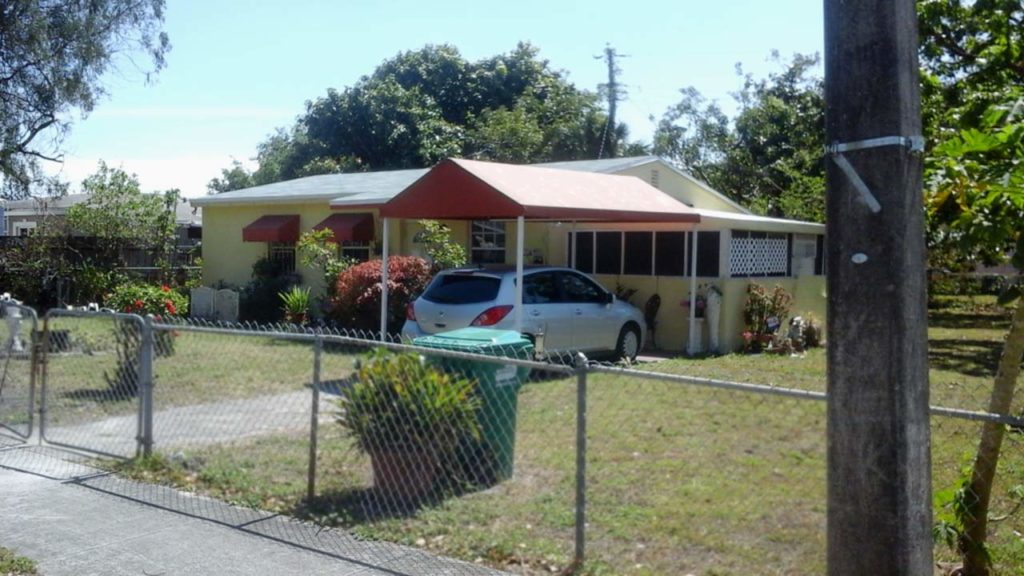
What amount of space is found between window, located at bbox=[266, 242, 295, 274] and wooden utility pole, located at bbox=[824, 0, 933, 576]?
64.7 feet

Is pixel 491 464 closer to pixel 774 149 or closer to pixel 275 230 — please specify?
pixel 275 230

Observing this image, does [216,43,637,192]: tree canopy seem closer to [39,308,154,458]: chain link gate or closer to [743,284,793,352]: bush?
[743,284,793,352]: bush

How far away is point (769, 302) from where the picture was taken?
16.9m

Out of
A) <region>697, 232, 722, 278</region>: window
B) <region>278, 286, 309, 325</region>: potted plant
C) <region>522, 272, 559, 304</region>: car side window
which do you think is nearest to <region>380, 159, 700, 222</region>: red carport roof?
<region>522, 272, 559, 304</region>: car side window

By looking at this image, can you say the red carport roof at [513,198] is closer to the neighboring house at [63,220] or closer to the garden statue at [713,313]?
the garden statue at [713,313]

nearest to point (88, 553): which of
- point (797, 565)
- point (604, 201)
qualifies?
point (797, 565)

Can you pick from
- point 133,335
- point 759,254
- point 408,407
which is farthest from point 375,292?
point 408,407

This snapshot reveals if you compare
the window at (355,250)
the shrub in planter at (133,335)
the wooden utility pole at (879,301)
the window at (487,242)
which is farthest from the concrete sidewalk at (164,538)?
the window at (355,250)

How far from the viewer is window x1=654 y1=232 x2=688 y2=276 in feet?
56.5

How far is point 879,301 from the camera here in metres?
3.25

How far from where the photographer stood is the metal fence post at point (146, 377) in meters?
8.07

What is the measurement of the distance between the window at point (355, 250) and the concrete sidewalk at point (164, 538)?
13.2 meters

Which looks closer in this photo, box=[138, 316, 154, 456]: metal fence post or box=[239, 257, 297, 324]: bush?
box=[138, 316, 154, 456]: metal fence post

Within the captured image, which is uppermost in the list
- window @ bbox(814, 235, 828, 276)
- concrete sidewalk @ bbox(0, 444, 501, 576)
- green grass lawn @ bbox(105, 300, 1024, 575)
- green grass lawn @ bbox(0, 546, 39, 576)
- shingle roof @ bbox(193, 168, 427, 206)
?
shingle roof @ bbox(193, 168, 427, 206)
